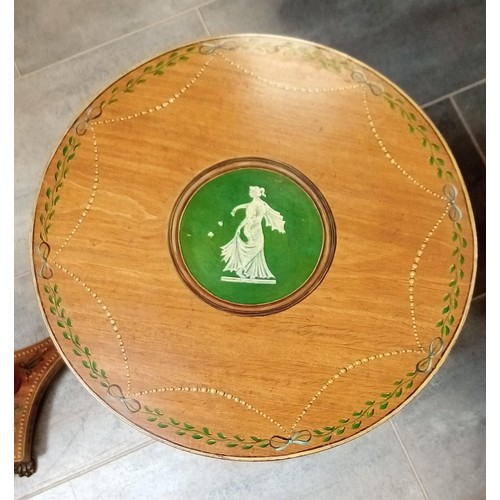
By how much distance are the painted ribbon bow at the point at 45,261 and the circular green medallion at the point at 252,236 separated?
24 cm

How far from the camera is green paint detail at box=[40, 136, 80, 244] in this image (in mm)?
1042

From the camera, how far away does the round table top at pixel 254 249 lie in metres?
1.01

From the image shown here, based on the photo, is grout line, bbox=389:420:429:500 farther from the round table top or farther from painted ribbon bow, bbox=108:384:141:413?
painted ribbon bow, bbox=108:384:141:413

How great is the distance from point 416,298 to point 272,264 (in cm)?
29

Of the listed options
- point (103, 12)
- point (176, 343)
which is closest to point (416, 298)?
point (176, 343)

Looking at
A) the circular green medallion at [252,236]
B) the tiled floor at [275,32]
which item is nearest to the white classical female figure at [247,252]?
the circular green medallion at [252,236]

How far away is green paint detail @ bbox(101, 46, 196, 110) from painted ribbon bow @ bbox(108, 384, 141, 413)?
554 mm

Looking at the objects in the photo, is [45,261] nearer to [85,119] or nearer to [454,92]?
[85,119]

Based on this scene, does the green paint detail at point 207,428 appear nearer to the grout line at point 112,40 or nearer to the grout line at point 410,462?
the grout line at point 410,462

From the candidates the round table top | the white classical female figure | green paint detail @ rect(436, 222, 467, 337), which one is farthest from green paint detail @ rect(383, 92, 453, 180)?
the white classical female figure

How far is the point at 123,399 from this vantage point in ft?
3.34

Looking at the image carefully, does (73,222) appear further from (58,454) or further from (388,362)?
(58,454)

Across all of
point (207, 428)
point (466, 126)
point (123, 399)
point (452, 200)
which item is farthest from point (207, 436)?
point (466, 126)

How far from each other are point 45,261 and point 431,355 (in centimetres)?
77
